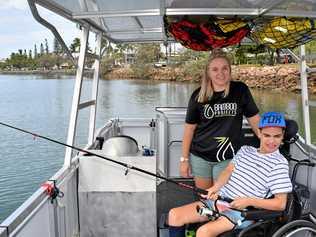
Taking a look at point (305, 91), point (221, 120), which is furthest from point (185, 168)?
point (305, 91)

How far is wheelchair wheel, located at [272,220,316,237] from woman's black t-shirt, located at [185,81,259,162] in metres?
0.78

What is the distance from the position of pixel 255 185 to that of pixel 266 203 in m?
0.17

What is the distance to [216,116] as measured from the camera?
308 centimetres

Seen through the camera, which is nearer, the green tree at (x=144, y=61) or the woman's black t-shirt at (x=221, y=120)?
the woman's black t-shirt at (x=221, y=120)

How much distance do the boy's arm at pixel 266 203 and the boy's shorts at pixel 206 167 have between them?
0.57m

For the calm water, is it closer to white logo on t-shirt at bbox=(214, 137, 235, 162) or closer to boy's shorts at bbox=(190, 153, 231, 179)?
boy's shorts at bbox=(190, 153, 231, 179)

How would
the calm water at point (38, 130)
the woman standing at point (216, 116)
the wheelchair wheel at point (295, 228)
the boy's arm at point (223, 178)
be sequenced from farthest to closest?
the calm water at point (38, 130) < the woman standing at point (216, 116) < the boy's arm at point (223, 178) < the wheelchair wheel at point (295, 228)

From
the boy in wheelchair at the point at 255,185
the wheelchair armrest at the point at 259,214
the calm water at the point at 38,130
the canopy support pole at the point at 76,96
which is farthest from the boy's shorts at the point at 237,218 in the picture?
the calm water at the point at 38,130

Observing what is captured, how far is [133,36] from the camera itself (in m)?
5.10

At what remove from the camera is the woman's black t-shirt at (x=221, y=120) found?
307 centimetres

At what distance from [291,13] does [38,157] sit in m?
10.9

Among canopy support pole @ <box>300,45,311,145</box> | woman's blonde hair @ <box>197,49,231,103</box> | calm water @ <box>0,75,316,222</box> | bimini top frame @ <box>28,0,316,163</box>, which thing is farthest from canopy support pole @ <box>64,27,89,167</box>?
calm water @ <box>0,75,316,222</box>

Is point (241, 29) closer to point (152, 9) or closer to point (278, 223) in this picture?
point (152, 9)

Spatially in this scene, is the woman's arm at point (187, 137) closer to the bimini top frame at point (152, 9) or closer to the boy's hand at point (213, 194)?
the boy's hand at point (213, 194)
